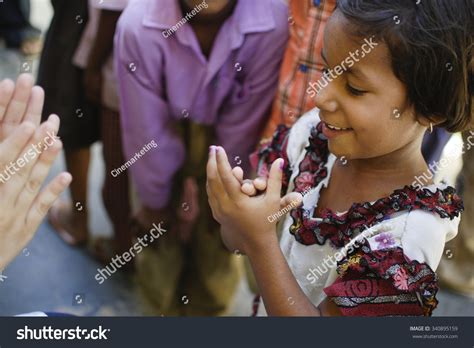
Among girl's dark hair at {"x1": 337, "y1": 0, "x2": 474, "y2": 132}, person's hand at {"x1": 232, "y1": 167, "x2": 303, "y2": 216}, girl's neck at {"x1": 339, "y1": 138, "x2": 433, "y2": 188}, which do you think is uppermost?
girl's dark hair at {"x1": 337, "y1": 0, "x2": 474, "y2": 132}

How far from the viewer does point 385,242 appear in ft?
3.05

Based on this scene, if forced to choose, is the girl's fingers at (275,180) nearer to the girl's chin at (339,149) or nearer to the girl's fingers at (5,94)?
the girl's chin at (339,149)

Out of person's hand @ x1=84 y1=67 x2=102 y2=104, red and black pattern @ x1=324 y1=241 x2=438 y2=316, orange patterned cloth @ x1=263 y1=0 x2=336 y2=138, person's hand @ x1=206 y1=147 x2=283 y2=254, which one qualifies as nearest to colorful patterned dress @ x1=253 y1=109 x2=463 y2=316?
red and black pattern @ x1=324 y1=241 x2=438 y2=316

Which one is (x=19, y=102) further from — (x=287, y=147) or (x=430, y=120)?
(x=430, y=120)

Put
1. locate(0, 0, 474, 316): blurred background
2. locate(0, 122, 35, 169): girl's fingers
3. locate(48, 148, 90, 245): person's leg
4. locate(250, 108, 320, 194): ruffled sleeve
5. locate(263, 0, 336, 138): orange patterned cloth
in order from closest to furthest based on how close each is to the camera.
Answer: locate(0, 122, 35, 169): girl's fingers → locate(250, 108, 320, 194): ruffled sleeve → locate(263, 0, 336, 138): orange patterned cloth → locate(0, 0, 474, 316): blurred background → locate(48, 148, 90, 245): person's leg

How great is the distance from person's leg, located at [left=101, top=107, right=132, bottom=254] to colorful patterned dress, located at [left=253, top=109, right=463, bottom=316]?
68cm

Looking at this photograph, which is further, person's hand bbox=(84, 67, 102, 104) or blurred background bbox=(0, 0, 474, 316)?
blurred background bbox=(0, 0, 474, 316)

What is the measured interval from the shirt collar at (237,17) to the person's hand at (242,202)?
483 mm

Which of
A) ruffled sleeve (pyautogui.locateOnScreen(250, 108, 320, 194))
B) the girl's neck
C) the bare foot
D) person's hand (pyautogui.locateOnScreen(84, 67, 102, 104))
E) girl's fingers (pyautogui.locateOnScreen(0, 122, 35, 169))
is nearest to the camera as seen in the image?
girl's fingers (pyautogui.locateOnScreen(0, 122, 35, 169))

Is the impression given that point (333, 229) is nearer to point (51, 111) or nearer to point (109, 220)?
point (51, 111)

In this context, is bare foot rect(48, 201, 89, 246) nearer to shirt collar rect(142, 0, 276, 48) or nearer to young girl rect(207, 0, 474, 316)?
shirt collar rect(142, 0, 276, 48)

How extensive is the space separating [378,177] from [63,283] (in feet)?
3.38

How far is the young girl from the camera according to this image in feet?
2.98

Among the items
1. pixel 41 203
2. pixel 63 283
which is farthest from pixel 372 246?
pixel 63 283
